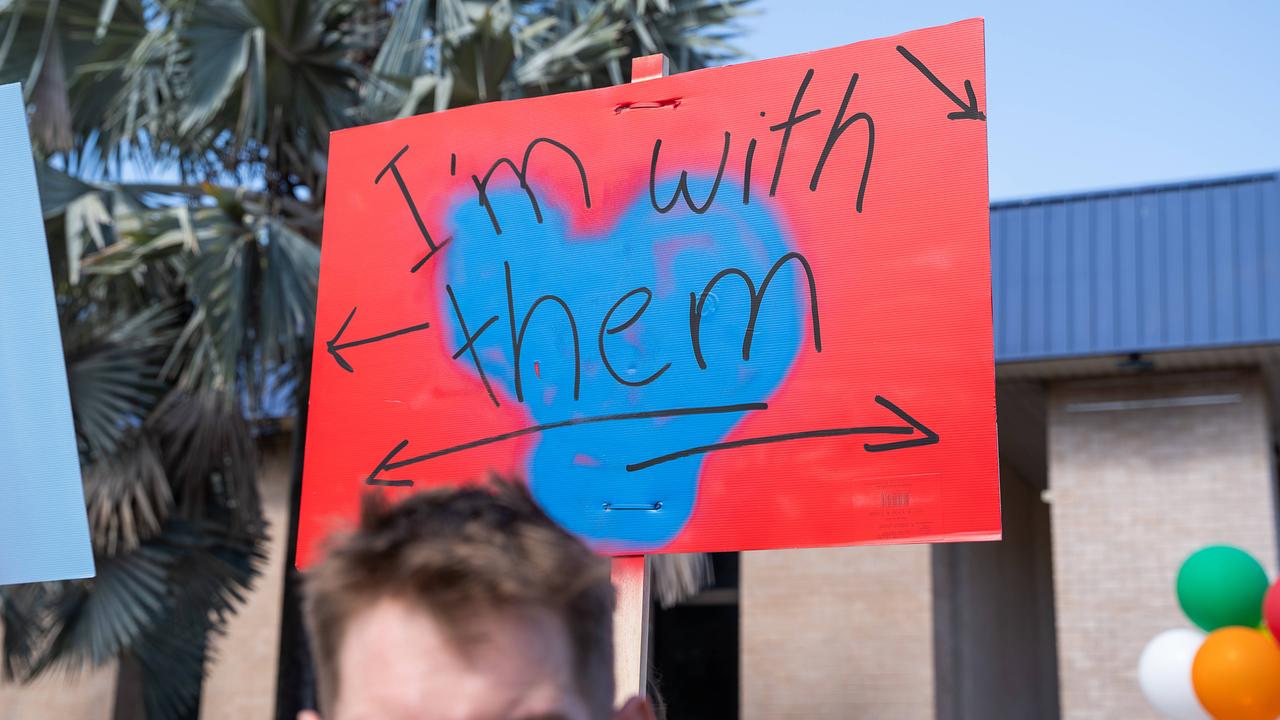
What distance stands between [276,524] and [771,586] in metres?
4.75

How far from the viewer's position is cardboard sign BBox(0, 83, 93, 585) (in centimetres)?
271

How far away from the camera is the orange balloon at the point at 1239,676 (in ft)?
21.0

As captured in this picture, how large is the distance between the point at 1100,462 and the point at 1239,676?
4057 millimetres

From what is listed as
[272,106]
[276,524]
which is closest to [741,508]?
[272,106]

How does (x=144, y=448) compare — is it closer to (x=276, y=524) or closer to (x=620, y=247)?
(x=276, y=524)

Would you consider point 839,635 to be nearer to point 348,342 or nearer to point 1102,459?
point 1102,459

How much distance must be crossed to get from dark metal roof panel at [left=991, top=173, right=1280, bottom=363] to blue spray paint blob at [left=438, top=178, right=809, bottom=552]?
7.57 meters

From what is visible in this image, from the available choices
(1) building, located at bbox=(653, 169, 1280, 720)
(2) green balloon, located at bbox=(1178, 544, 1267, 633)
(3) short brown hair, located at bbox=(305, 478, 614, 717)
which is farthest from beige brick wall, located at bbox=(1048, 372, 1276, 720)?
(3) short brown hair, located at bbox=(305, 478, 614, 717)

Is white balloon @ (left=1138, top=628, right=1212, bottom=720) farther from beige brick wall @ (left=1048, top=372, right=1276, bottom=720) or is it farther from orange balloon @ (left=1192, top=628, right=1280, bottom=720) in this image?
beige brick wall @ (left=1048, top=372, right=1276, bottom=720)

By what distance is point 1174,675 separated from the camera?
716 cm

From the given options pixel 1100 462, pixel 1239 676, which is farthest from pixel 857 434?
pixel 1100 462

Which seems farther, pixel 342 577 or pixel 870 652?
pixel 870 652

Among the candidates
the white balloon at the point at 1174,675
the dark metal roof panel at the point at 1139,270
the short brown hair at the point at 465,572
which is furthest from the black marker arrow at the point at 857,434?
the dark metal roof panel at the point at 1139,270

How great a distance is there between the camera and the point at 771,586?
11273 mm
